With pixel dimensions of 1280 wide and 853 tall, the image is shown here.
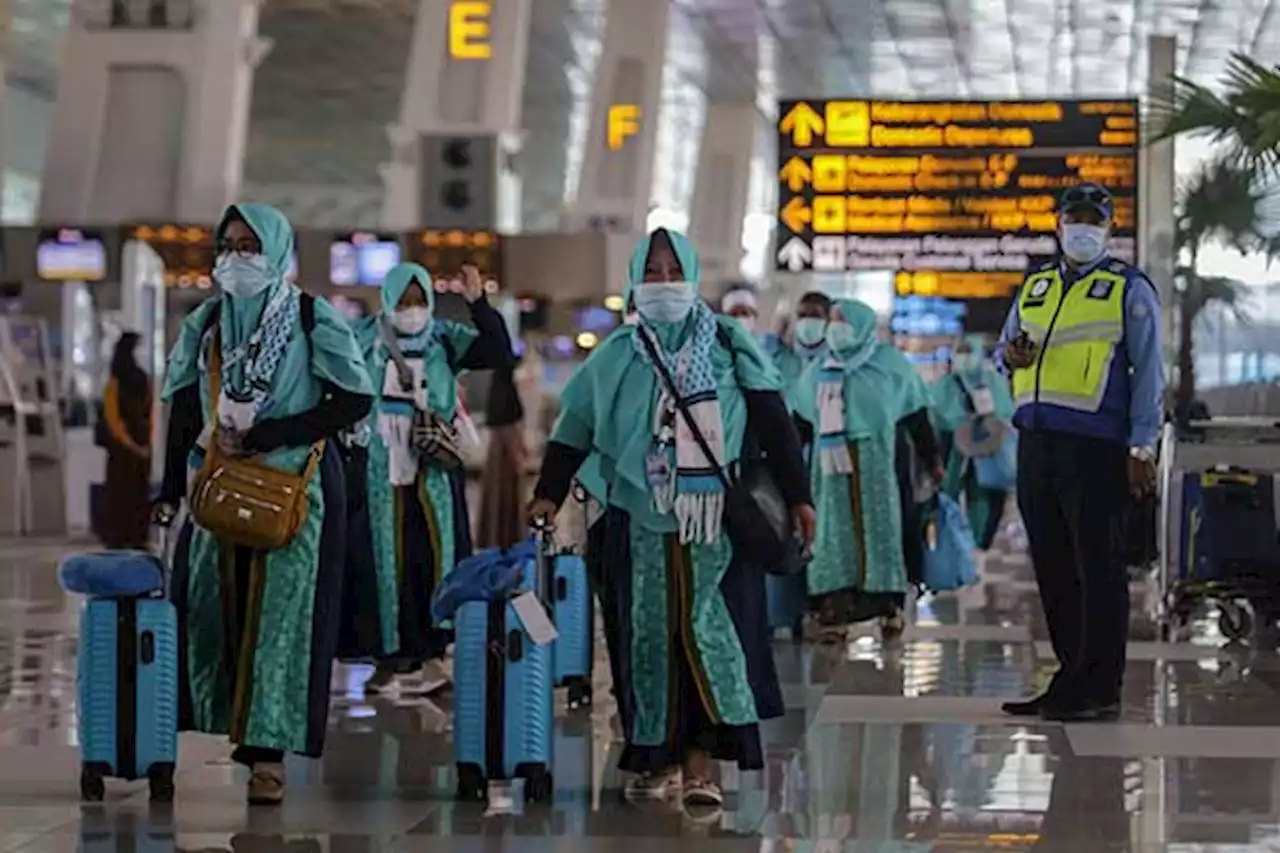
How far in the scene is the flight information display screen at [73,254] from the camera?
26.9 meters

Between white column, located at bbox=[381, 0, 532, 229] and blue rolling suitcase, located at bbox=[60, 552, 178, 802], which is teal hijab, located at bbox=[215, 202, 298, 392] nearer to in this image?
blue rolling suitcase, located at bbox=[60, 552, 178, 802]

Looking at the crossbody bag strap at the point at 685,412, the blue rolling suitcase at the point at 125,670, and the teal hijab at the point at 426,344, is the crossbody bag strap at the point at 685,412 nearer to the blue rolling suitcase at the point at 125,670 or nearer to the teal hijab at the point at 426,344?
the blue rolling suitcase at the point at 125,670

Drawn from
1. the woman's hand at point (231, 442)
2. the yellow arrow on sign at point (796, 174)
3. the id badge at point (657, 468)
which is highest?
the yellow arrow on sign at point (796, 174)

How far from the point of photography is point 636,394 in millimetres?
7582

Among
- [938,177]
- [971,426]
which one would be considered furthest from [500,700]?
[971,426]

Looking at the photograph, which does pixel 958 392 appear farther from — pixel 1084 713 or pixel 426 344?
pixel 1084 713

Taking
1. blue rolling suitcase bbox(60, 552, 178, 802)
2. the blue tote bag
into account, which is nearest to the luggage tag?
blue rolling suitcase bbox(60, 552, 178, 802)

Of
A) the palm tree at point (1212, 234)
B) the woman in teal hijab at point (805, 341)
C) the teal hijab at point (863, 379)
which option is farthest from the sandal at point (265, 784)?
the palm tree at point (1212, 234)

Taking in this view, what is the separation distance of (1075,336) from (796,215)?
26.2 ft

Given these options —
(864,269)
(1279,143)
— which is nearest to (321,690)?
(1279,143)

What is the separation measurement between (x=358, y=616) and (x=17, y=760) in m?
1.78

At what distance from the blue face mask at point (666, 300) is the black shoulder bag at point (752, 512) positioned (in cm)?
11

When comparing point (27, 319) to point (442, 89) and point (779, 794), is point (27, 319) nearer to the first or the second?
point (442, 89)

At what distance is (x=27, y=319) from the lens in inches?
948
